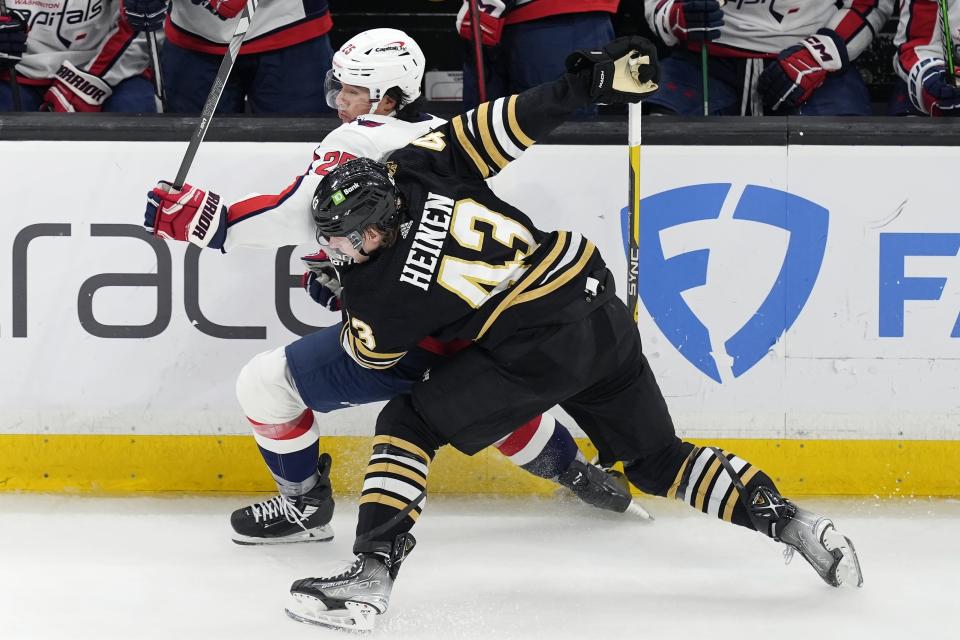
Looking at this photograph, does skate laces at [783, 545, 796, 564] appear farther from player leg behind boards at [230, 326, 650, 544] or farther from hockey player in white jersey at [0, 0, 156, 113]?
hockey player in white jersey at [0, 0, 156, 113]

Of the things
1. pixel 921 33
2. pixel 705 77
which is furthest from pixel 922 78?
pixel 705 77

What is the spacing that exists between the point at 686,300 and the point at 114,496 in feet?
5.00

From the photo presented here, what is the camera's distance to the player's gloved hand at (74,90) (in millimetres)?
3682

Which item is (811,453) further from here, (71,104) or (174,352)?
(71,104)

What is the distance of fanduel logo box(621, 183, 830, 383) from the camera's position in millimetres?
3123

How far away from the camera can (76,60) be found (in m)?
3.72

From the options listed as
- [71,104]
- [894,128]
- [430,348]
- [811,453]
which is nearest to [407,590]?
[430,348]

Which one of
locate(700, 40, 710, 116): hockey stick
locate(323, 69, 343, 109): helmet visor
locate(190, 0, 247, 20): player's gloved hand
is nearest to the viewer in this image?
locate(323, 69, 343, 109): helmet visor

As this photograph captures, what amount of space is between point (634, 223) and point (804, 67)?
100cm

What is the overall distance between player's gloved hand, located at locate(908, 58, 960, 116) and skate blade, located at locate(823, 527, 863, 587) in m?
1.28

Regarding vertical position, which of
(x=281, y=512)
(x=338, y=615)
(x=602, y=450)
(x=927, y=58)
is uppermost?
(x=927, y=58)

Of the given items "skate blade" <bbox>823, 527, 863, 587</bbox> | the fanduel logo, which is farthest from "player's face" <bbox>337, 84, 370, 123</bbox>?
"skate blade" <bbox>823, 527, 863, 587</bbox>

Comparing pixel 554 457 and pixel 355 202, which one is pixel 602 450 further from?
pixel 355 202

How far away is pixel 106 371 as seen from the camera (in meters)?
3.19
